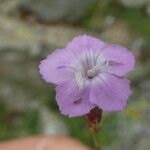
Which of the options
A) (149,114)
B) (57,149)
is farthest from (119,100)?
(149,114)

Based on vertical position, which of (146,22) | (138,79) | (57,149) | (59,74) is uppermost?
(146,22)

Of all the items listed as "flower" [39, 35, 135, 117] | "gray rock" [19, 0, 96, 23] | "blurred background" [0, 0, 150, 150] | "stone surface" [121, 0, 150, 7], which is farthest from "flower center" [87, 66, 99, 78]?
"gray rock" [19, 0, 96, 23]

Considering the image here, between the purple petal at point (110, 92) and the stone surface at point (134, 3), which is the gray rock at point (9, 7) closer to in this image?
the stone surface at point (134, 3)

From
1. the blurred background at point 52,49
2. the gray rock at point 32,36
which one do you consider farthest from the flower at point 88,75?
the gray rock at point 32,36

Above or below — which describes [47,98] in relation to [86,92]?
above

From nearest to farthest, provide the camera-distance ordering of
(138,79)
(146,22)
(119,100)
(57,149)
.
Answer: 1. (119,100)
2. (57,149)
3. (146,22)
4. (138,79)

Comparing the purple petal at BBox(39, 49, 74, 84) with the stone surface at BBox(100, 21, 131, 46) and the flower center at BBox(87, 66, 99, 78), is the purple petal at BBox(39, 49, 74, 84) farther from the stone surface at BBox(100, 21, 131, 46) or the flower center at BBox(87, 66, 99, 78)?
the stone surface at BBox(100, 21, 131, 46)

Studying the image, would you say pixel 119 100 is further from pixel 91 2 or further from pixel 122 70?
pixel 91 2
